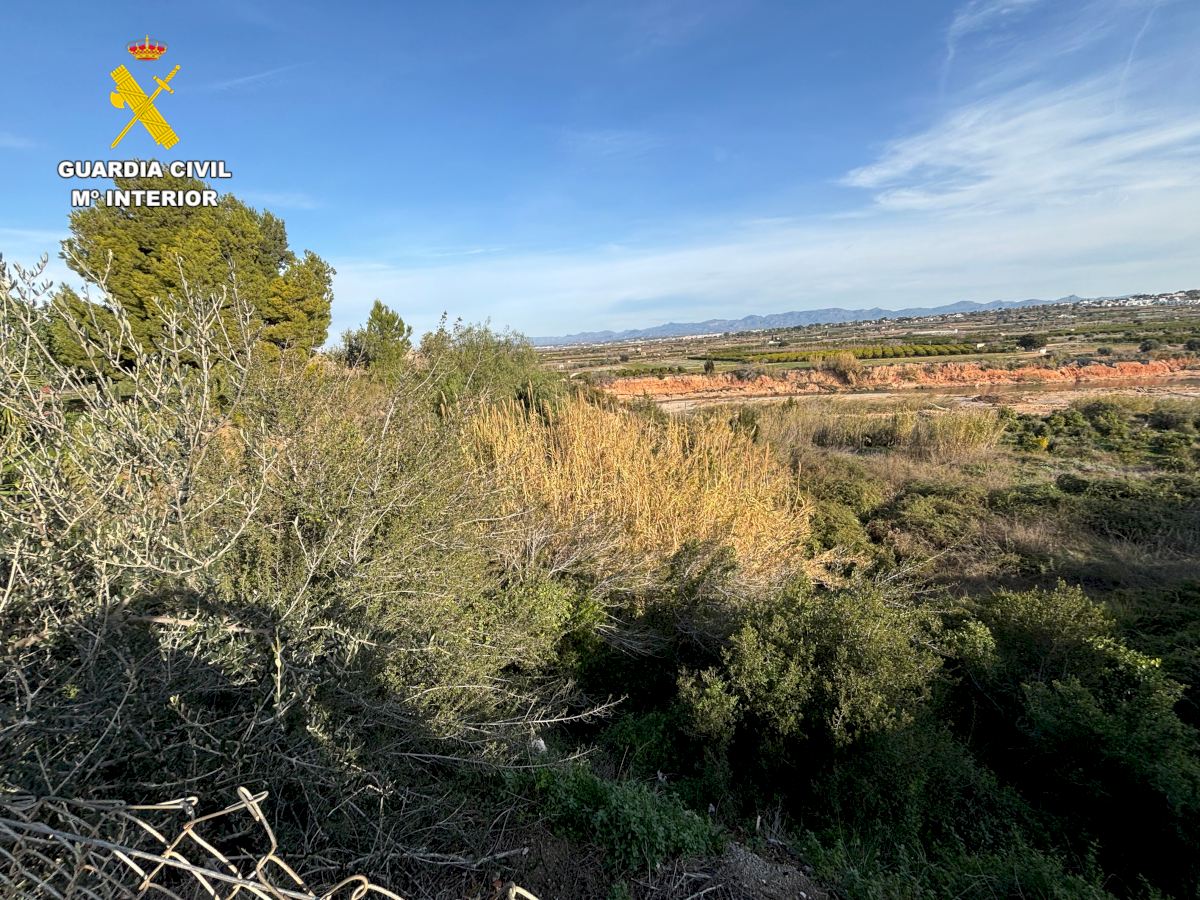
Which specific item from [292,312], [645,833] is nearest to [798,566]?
[645,833]

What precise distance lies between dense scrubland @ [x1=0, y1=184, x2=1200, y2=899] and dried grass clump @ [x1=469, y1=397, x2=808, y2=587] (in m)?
0.05

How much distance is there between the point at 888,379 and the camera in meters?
28.6

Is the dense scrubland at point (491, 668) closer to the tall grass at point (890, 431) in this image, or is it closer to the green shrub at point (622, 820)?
the green shrub at point (622, 820)

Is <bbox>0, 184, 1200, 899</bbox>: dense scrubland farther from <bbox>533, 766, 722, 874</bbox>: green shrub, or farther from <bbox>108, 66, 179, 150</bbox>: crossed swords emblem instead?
<bbox>108, 66, 179, 150</bbox>: crossed swords emblem

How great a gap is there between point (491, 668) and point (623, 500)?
2819mm

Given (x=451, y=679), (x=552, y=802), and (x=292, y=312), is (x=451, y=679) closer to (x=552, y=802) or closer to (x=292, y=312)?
(x=552, y=802)

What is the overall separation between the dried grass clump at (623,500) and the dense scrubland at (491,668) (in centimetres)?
5

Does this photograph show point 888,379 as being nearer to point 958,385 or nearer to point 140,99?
point 958,385

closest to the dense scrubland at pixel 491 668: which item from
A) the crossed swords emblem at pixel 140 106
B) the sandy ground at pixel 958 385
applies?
the crossed swords emblem at pixel 140 106

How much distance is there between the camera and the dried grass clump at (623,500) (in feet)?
18.4

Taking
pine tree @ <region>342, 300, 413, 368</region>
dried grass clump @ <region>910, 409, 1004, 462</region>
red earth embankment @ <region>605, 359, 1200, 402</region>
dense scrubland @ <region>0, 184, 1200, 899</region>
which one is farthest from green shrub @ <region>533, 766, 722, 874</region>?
red earth embankment @ <region>605, 359, 1200, 402</region>

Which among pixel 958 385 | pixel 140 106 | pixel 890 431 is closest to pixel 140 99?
pixel 140 106

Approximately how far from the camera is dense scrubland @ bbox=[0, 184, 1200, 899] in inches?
85.3

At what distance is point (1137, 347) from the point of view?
32438 millimetres
